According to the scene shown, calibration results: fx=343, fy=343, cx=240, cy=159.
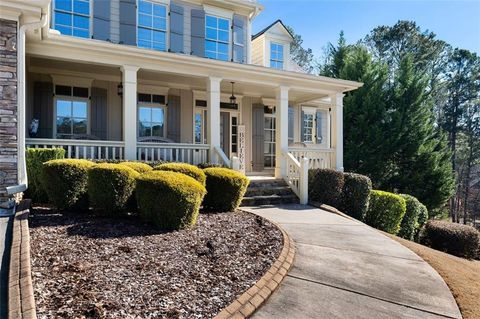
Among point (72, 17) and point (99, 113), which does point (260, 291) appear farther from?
point (72, 17)

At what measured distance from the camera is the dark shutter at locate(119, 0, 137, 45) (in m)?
10.2

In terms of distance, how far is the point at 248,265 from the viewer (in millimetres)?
4148

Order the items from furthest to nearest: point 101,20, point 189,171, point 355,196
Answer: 1. point 101,20
2. point 355,196
3. point 189,171

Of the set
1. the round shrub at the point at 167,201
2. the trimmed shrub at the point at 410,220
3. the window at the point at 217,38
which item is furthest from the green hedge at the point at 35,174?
the trimmed shrub at the point at 410,220

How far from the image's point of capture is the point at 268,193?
9336mm

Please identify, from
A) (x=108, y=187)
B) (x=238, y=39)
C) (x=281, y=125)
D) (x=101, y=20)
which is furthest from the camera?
(x=238, y=39)

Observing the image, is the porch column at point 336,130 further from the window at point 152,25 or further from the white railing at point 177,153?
the window at point 152,25

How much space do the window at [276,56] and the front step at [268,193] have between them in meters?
5.90

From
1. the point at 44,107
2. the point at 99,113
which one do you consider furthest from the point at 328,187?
the point at 44,107

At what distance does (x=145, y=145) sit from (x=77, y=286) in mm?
5973

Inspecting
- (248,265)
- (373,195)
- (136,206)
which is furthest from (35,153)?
(373,195)

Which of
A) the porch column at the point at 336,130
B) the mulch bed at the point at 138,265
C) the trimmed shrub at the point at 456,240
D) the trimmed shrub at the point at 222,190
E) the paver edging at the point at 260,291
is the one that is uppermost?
the porch column at the point at 336,130

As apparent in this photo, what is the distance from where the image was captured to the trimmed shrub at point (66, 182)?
560cm

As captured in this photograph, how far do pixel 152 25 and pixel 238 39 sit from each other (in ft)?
9.95
